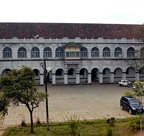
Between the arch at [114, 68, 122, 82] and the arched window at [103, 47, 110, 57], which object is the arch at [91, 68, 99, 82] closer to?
the arch at [114, 68, 122, 82]

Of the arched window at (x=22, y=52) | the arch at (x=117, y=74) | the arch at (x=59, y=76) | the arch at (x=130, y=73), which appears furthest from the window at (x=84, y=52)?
the arched window at (x=22, y=52)

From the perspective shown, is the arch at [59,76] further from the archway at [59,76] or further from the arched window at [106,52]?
the arched window at [106,52]

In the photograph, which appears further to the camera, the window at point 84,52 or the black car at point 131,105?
the window at point 84,52

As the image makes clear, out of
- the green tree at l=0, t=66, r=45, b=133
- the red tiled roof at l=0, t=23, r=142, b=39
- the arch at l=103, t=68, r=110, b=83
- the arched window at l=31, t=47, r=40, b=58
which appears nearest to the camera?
the green tree at l=0, t=66, r=45, b=133

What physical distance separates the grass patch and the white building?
31.3m

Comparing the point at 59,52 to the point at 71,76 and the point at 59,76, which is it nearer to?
the point at 59,76

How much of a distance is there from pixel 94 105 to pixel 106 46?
23.8m

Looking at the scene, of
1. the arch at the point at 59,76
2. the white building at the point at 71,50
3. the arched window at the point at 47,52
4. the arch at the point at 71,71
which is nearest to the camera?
the white building at the point at 71,50

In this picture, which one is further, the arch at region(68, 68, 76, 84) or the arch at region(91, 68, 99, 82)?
the arch at region(91, 68, 99, 82)

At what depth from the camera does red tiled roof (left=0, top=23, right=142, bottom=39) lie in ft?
194

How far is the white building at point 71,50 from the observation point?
57750mm

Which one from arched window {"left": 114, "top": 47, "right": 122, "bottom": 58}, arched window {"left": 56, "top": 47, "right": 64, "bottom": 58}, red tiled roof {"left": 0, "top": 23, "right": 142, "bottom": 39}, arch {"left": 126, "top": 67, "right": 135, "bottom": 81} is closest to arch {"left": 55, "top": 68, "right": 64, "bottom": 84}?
arched window {"left": 56, "top": 47, "right": 64, "bottom": 58}

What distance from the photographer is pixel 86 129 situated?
25.1 metres

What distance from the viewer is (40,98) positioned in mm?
25094
